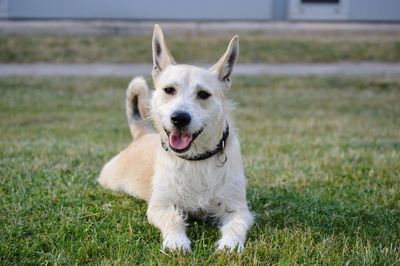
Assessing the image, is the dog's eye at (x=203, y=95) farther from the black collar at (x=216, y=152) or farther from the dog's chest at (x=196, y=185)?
the dog's chest at (x=196, y=185)

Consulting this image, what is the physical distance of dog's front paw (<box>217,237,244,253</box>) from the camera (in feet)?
11.9

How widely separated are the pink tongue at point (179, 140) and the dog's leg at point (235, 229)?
0.64 m

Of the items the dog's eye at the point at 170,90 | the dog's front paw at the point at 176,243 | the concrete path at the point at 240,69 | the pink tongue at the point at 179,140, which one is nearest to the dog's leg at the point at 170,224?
the dog's front paw at the point at 176,243

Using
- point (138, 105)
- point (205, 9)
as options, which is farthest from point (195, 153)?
point (205, 9)

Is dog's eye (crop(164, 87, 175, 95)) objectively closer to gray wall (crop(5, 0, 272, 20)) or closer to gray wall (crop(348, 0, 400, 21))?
gray wall (crop(5, 0, 272, 20))

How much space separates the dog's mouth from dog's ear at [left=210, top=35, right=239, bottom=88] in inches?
27.2

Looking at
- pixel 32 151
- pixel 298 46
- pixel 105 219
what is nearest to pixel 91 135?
pixel 32 151

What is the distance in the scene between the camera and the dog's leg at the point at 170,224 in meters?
3.69

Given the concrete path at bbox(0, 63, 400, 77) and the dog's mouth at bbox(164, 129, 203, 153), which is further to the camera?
the concrete path at bbox(0, 63, 400, 77)

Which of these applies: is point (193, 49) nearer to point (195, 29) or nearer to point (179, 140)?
point (195, 29)

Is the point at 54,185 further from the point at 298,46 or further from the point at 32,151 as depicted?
the point at 298,46

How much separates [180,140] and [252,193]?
1.42 metres

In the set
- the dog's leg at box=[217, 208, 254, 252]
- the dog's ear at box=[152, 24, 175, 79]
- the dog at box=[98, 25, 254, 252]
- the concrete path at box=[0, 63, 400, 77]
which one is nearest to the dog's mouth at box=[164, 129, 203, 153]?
the dog at box=[98, 25, 254, 252]

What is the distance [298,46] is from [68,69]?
743cm
